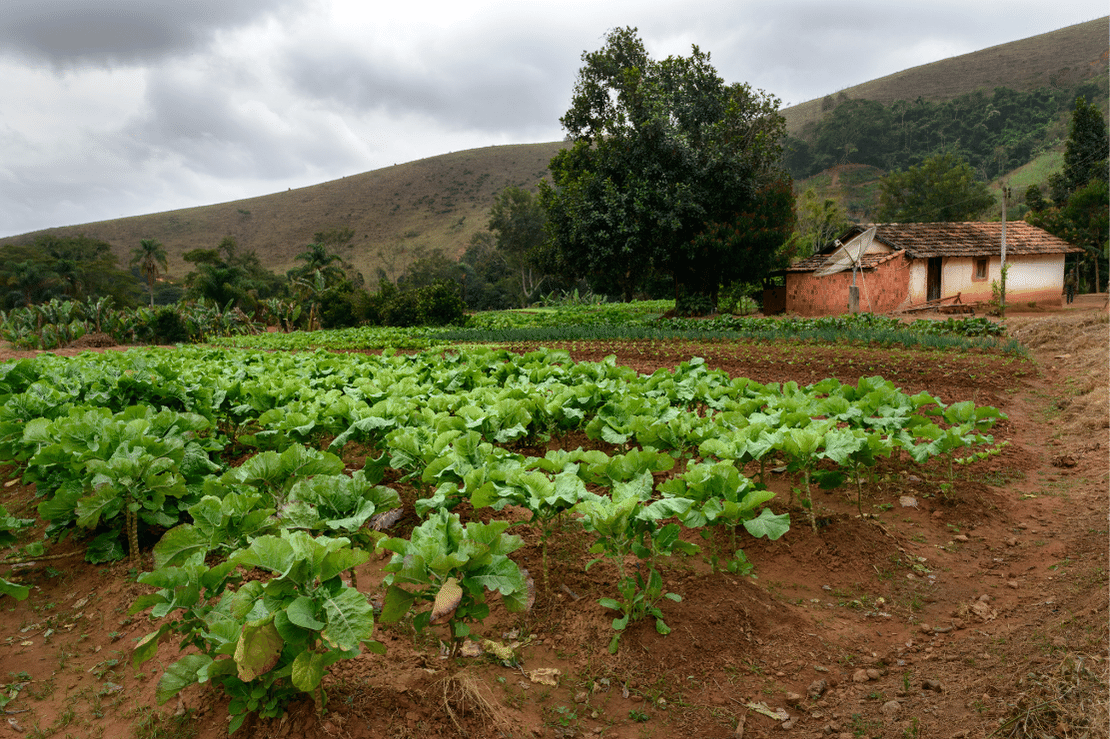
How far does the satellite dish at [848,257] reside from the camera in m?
23.4

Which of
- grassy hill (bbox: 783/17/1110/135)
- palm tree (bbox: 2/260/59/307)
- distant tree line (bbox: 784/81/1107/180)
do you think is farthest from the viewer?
grassy hill (bbox: 783/17/1110/135)

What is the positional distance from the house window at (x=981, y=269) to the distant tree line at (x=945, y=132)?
54.8 metres

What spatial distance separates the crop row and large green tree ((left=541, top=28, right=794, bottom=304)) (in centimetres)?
1672

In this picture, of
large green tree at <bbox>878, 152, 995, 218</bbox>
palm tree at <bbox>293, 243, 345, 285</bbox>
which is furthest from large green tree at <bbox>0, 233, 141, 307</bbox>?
large green tree at <bbox>878, 152, 995, 218</bbox>

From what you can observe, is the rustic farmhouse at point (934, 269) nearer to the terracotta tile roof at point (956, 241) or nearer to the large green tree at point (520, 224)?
the terracotta tile roof at point (956, 241)

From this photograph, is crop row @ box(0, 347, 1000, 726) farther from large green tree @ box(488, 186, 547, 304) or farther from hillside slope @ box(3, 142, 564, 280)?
hillside slope @ box(3, 142, 564, 280)

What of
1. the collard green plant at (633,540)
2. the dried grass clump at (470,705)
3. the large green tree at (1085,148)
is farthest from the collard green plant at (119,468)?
the large green tree at (1085,148)

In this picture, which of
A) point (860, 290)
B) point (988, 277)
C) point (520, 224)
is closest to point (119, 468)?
point (860, 290)

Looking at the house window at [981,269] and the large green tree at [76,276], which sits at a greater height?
the large green tree at [76,276]

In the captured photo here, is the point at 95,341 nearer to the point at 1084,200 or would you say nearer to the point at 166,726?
the point at 166,726

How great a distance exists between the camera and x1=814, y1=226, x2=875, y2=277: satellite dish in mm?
23438

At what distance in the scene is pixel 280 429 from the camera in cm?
444

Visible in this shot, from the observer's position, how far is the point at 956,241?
2620cm

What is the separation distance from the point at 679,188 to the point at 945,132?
75325mm
